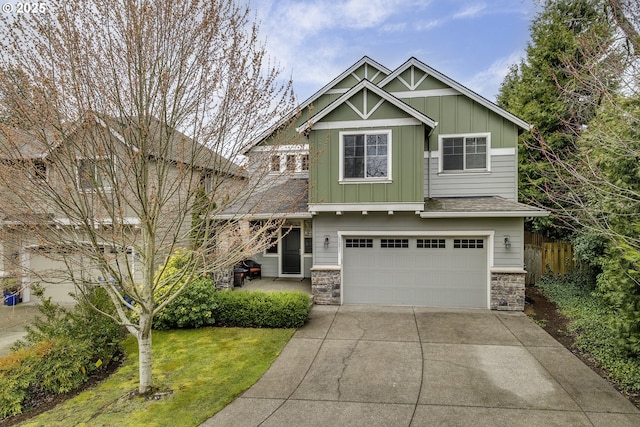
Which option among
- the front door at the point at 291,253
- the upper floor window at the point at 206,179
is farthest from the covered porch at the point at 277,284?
Result: the upper floor window at the point at 206,179

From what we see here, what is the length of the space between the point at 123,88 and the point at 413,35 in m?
12.1

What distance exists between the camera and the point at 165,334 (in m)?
8.51

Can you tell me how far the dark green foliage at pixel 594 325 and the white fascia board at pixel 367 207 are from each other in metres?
4.83

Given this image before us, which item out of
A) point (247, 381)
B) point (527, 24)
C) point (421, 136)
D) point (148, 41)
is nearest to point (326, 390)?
point (247, 381)

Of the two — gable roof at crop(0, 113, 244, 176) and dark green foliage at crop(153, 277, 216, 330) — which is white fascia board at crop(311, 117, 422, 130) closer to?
gable roof at crop(0, 113, 244, 176)

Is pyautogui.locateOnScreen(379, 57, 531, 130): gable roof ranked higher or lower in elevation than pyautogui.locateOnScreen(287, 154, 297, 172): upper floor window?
higher

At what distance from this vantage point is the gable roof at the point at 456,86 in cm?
1084

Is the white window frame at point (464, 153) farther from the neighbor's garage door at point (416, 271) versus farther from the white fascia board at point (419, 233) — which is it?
the neighbor's garage door at point (416, 271)

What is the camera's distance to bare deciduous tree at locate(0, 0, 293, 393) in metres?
4.41

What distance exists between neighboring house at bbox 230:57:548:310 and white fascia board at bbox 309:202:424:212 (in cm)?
3

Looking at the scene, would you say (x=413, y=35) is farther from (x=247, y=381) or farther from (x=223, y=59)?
(x=247, y=381)

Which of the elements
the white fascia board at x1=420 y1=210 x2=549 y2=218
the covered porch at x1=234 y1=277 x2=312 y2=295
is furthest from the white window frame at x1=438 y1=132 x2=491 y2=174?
the covered porch at x1=234 y1=277 x2=312 y2=295

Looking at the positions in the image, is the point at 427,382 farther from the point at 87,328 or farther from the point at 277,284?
the point at 277,284

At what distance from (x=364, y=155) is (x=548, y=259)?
28.4 ft
